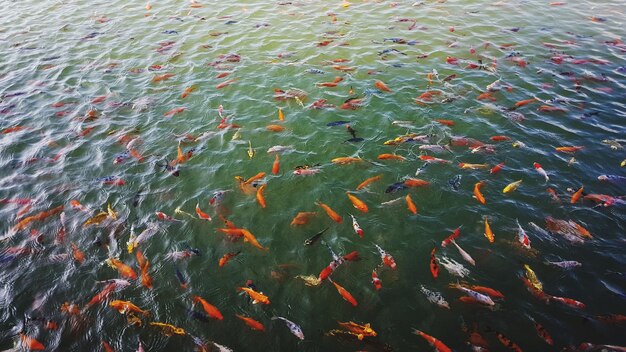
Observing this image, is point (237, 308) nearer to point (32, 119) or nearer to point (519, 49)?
point (32, 119)

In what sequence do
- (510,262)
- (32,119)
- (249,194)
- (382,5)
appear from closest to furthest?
1. (510,262)
2. (249,194)
3. (32,119)
4. (382,5)

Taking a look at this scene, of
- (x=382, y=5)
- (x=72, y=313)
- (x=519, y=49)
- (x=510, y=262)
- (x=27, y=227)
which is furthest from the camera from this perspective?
(x=382, y=5)

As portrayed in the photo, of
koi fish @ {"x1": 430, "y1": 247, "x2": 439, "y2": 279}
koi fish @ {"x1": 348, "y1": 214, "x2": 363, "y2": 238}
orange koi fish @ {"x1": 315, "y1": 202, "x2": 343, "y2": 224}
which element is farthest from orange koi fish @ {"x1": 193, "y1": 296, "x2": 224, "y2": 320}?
koi fish @ {"x1": 430, "y1": 247, "x2": 439, "y2": 279}

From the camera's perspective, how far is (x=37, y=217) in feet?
26.5

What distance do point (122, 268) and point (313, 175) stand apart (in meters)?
4.95

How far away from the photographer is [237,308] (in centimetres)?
632

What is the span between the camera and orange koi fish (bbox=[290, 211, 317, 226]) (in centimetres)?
Answer: 783

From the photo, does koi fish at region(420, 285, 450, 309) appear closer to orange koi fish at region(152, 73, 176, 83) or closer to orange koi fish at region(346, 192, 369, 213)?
orange koi fish at region(346, 192, 369, 213)

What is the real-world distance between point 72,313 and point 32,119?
8479 mm

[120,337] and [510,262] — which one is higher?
[510,262]

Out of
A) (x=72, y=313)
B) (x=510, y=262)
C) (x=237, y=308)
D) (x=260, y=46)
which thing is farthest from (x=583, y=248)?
(x=260, y=46)

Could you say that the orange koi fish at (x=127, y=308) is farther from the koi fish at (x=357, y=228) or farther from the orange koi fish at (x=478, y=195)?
the orange koi fish at (x=478, y=195)

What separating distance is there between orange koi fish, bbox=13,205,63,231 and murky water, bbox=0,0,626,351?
0.09 m

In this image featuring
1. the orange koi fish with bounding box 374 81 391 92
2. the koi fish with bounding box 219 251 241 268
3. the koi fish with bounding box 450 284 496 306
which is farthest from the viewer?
the orange koi fish with bounding box 374 81 391 92
